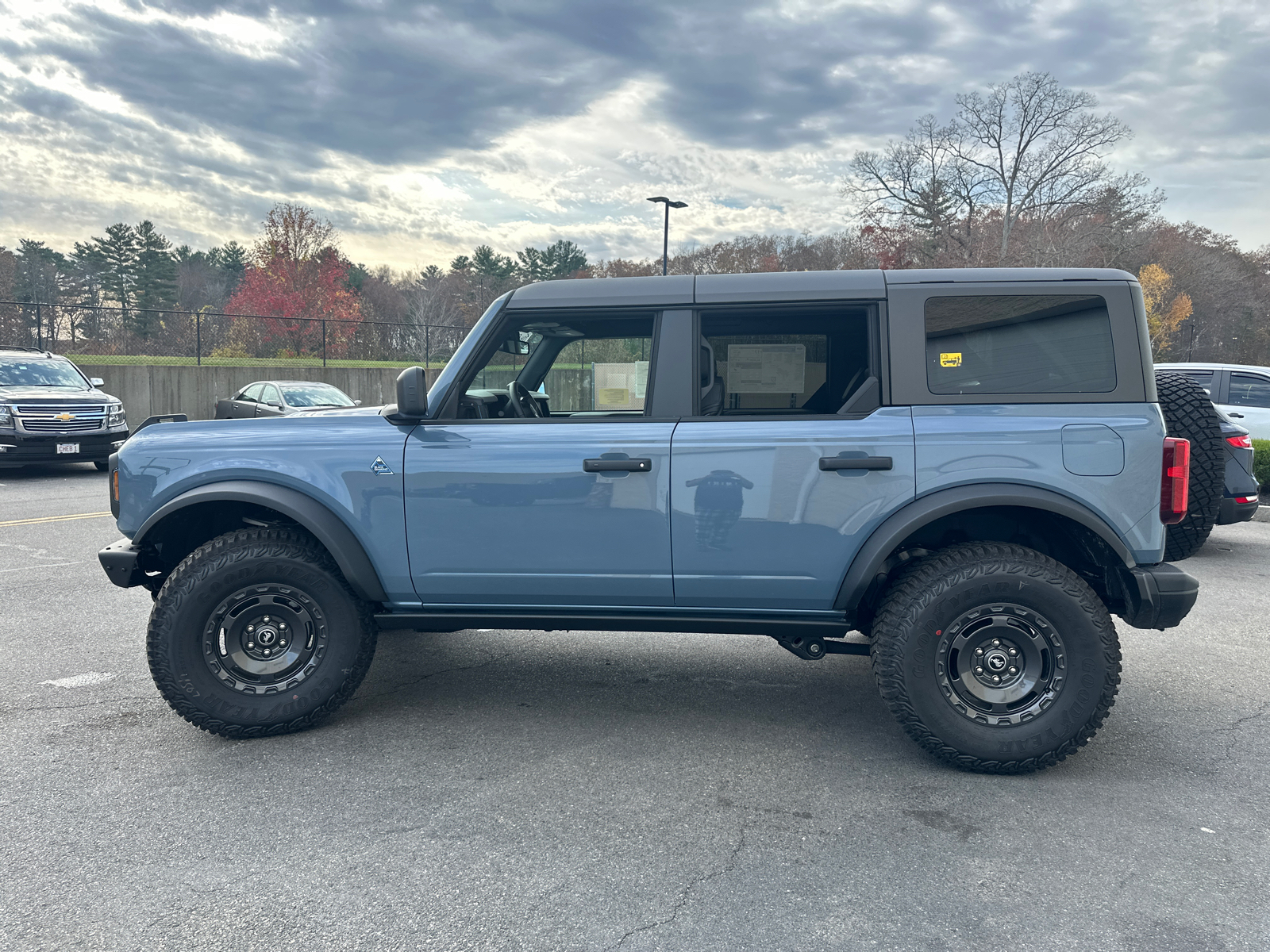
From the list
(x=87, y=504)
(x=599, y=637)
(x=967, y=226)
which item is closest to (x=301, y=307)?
(x=967, y=226)

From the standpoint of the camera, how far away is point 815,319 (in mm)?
3750

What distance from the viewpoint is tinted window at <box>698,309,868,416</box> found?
3723 mm

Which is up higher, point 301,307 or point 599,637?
point 301,307

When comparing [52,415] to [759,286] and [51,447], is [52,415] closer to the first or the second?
[51,447]

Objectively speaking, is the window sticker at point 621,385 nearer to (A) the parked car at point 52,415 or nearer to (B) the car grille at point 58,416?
(A) the parked car at point 52,415

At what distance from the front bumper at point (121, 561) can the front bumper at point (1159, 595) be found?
13.8 feet

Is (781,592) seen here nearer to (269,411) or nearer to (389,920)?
(389,920)

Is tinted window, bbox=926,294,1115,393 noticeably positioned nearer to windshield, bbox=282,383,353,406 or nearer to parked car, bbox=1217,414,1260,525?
parked car, bbox=1217,414,1260,525

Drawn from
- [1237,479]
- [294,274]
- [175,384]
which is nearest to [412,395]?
[1237,479]

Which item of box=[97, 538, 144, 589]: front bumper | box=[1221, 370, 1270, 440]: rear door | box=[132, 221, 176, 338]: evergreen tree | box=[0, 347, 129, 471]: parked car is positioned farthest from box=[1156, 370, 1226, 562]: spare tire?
box=[132, 221, 176, 338]: evergreen tree

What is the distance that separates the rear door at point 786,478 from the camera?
3.50 m

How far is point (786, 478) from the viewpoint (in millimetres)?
3516

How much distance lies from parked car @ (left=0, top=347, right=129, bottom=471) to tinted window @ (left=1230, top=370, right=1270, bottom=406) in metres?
15.5

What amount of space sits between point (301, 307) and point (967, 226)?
3644 cm
